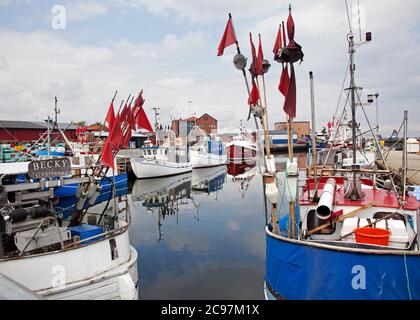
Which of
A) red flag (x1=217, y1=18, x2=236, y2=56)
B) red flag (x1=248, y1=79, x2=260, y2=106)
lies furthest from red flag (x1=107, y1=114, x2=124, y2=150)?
red flag (x1=248, y1=79, x2=260, y2=106)

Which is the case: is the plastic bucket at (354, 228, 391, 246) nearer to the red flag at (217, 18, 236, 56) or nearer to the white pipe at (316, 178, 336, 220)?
the white pipe at (316, 178, 336, 220)

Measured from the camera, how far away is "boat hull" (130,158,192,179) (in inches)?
1606

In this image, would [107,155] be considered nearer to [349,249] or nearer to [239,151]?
[349,249]

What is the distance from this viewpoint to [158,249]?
1614cm

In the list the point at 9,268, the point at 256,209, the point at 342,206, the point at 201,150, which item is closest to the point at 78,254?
the point at 9,268

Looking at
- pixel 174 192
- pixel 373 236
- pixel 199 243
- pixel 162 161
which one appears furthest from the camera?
pixel 162 161

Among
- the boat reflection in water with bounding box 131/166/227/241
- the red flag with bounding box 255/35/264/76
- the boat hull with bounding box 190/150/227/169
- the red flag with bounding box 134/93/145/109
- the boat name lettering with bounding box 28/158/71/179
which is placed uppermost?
the red flag with bounding box 255/35/264/76

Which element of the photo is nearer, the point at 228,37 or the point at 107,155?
the point at 228,37

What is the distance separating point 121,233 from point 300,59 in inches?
302

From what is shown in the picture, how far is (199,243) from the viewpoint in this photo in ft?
55.6

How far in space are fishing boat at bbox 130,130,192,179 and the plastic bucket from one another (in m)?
35.3

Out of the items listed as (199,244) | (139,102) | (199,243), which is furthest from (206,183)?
(139,102)

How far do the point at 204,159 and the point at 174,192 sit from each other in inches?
881
